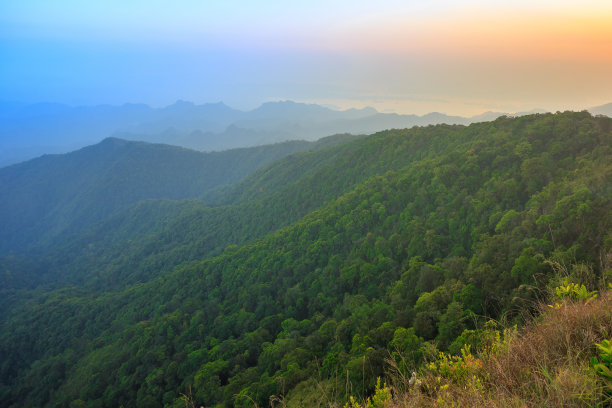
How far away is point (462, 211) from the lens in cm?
3269

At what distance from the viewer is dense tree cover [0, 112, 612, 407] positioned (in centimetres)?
1884

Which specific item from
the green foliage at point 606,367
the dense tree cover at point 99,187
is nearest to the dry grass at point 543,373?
the green foliage at point 606,367

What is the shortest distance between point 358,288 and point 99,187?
636ft

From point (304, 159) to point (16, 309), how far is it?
288ft

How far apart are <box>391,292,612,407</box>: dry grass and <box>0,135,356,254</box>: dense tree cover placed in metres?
166

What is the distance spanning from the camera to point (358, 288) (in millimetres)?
33875

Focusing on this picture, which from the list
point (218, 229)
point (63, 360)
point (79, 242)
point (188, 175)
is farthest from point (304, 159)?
point (188, 175)

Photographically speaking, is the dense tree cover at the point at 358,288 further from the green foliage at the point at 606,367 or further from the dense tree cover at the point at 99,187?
the dense tree cover at the point at 99,187

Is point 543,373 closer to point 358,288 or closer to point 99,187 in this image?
point 358,288

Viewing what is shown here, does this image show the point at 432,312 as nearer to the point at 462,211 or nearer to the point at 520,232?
the point at 520,232

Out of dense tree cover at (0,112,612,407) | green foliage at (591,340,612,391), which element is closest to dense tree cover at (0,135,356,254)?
dense tree cover at (0,112,612,407)

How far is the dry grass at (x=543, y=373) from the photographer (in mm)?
3662

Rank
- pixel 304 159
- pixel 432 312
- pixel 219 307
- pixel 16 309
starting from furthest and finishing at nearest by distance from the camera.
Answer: pixel 304 159
pixel 16 309
pixel 219 307
pixel 432 312

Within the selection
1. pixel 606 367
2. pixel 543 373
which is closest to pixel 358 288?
pixel 543 373
